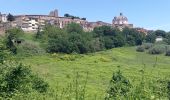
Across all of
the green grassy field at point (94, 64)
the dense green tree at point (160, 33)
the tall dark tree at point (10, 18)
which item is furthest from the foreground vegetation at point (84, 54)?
the tall dark tree at point (10, 18)

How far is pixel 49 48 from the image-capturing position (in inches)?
4245

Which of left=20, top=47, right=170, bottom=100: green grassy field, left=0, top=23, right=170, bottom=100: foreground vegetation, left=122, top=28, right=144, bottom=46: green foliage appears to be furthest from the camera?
left=122, top=28, right=144, bottom=46: green foliage

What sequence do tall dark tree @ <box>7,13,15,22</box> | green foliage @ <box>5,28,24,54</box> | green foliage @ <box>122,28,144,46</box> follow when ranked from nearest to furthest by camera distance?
green foliage @ <box>5,28,24,54</box>, green foliage @ <box>122,28,144,46</box>, tall dark tree @ <box>7,13,15,22</box>

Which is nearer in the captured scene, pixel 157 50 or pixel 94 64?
pixel 94 64

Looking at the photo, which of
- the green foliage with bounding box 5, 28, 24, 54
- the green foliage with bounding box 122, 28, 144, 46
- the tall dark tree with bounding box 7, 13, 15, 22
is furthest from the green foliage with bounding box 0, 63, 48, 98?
the tall dark tree with bounding box 7, 13, 15, 22

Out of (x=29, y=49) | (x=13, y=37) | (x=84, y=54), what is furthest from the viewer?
(x=84, y=54)

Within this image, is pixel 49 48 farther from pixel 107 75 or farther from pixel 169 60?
pixel 107 75

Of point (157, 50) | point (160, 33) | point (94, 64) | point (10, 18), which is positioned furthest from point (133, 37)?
point (94, 64)

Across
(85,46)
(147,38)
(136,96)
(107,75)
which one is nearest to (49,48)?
(85,46)

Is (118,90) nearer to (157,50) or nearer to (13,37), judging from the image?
(13,37)

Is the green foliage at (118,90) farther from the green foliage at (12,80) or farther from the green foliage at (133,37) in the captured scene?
the green foliage at (133,37)

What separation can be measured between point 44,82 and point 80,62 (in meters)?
55.0

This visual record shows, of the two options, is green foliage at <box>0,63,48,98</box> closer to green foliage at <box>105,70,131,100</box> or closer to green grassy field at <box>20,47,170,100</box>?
green foliage at <box>105,70,131,100</box>

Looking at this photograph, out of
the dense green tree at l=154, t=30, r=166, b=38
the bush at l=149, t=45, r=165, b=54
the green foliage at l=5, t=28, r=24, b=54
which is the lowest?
the bush at l=149, t=45, r=165, b=54
